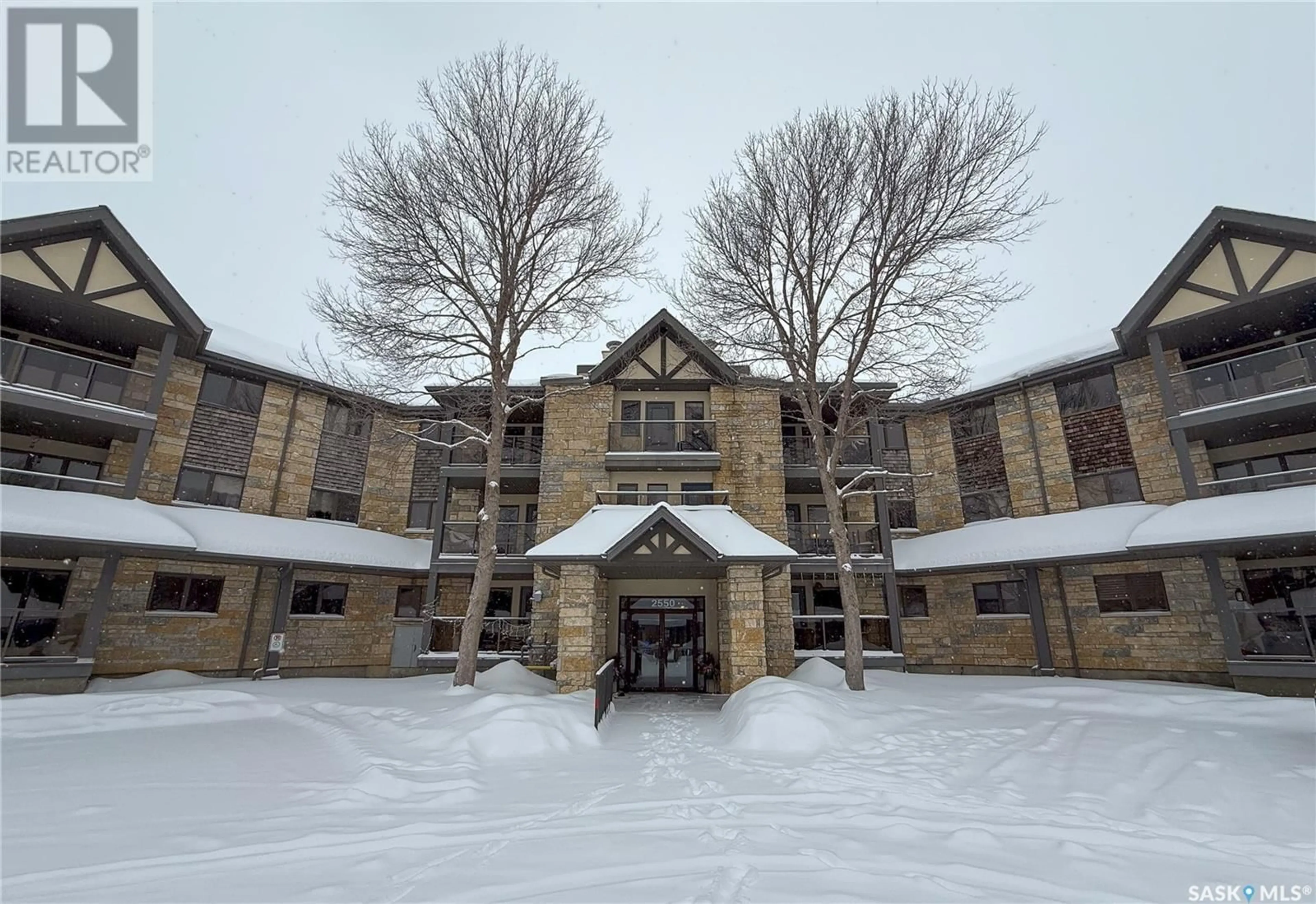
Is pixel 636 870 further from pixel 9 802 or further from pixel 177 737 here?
pixel 177 737

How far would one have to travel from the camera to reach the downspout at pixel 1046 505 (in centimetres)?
1577

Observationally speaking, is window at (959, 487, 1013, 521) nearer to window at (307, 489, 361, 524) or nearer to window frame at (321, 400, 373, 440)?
window frame at (321, 400, 373, 440)

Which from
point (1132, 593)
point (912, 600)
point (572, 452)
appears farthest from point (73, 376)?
point (1132, 593)

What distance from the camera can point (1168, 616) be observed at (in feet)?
48.1

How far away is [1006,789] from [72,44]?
→ 18423 mm

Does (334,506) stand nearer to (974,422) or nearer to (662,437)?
(662,437)

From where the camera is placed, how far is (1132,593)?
15.4 meters

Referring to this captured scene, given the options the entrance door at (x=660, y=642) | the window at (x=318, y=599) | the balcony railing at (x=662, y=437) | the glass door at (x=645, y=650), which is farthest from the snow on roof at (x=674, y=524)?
the window at (x=318, y=599)

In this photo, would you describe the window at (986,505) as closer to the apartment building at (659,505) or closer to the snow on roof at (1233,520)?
the apartment building at (659,505)

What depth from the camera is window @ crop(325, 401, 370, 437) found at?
63.6 feet

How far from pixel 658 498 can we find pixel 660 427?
2424 mm

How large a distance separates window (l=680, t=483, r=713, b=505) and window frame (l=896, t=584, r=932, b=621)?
767 centimetres

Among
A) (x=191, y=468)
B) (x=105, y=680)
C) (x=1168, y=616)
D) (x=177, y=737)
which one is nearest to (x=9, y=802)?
(x=177, y=737)

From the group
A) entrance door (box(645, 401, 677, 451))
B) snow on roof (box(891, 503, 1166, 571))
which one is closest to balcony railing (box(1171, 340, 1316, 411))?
snow on roof (box(891, 503, 1166, 571))
